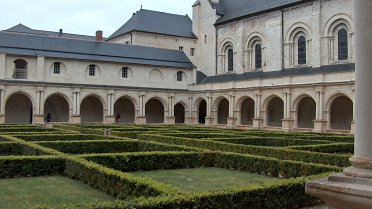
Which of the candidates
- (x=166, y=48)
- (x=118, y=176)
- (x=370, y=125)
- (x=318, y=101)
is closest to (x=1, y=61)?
(x=166, y=48)

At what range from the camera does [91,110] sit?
142 ft

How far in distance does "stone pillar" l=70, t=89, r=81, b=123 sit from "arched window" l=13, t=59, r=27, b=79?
4721 mm

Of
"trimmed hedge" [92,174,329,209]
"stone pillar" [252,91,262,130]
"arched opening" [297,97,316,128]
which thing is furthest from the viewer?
"arched opening" [297,97,316,128]

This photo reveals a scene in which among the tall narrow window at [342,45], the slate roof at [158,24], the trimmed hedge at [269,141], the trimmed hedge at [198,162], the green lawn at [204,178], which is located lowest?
the green lawn at [204,178]

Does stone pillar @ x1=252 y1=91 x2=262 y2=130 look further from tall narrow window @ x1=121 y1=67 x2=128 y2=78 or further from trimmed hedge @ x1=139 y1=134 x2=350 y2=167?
trimmed hedge @ x1=139 y1=134 x2=350 y2=167

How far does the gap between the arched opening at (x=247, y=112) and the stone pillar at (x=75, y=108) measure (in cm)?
1659

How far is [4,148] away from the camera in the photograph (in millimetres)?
15523

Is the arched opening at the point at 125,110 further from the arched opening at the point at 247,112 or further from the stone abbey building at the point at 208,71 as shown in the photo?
the arched opening at the point at 247,112

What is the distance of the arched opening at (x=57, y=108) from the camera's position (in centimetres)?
4147

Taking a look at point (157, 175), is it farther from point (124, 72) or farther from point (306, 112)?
point (124, 72)

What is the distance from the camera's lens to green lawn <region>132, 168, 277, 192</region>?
11080 millimetres

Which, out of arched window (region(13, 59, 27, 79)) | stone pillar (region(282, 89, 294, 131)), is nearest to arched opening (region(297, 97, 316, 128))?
stone pillar (region(282, 89, 294, 131))

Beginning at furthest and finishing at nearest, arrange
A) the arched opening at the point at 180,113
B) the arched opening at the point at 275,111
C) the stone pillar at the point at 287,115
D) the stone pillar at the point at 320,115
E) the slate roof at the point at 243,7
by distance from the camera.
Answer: the arched opening at the point at 180,113, the arched opening at the point at 275,111, the slate roof at the point at 243,7, the stone pillar at the point at 287,115, the stone pillar at the point at 320,115

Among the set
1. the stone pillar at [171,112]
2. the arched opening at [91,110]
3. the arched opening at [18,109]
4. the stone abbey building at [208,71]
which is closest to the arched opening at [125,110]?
the stone abbey building at [208,71]
